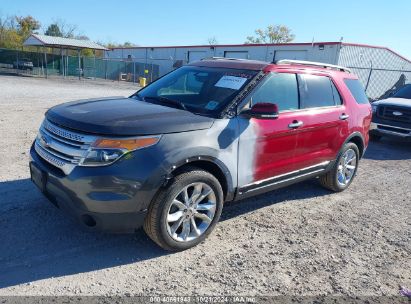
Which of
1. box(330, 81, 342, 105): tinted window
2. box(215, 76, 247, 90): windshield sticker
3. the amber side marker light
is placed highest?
box(215, 76, 247, 90): windshield sticker

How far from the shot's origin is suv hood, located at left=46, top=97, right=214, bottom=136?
3080 millimetres

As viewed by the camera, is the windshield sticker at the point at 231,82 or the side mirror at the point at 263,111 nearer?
the side mirror at the point at 263,111

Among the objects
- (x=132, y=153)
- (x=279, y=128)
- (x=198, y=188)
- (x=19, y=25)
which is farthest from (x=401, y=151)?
(x=19, y=25)

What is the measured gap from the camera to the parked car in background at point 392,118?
927 centimetres

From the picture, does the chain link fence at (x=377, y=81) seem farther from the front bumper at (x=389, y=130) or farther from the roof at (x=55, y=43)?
the roof at (x=55, y=43)

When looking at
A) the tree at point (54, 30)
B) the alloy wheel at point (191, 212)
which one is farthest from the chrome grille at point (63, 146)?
the tree at point (54, 30)

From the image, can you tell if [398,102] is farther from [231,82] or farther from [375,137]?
[231,82]

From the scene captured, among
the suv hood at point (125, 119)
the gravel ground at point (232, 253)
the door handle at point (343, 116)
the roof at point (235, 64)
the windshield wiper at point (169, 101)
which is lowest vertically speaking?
the gravel ground at point (232, 253)

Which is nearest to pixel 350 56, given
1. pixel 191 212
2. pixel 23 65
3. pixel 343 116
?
pixel 343 116

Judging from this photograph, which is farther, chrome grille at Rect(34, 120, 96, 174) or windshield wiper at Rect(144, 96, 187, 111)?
windshield wiper at Rect(144, 96, 187, 111)

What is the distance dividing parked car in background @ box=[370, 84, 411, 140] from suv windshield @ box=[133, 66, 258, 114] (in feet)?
22.6

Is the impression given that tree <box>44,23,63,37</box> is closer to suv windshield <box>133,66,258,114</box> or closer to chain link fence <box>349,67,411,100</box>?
chain link fence <box>349,67,411,100</box>

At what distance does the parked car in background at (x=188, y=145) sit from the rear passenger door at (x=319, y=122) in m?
0.01

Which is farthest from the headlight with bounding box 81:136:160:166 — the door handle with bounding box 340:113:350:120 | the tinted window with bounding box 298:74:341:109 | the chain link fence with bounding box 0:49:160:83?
the chain link fence with bounding box 0:49:160:83
